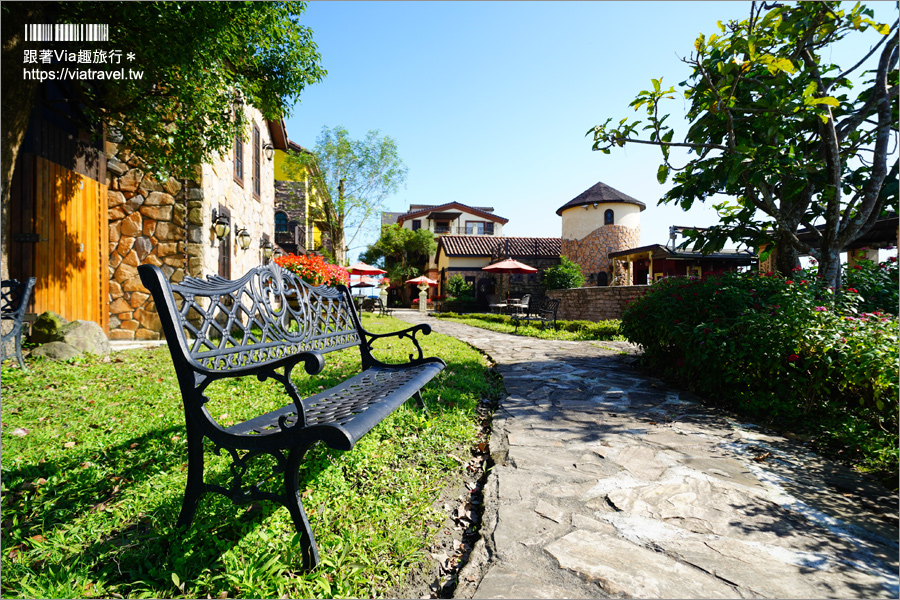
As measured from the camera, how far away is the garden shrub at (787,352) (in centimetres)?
296

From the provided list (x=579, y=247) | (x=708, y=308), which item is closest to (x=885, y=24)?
(x=708, y=308)

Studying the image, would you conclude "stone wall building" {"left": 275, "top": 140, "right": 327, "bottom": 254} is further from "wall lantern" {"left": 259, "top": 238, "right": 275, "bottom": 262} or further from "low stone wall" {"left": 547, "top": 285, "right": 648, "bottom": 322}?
"low stone wall" {"left": 547, "top": 285, "right": 648, "bottom": 322}

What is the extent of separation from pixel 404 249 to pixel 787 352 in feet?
101

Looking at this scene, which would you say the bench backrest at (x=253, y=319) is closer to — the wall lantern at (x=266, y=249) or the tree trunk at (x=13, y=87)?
the tree trunk at (x=13, y=87)

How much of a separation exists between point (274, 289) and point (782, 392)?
4.27 meters

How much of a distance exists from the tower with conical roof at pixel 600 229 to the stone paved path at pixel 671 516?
77.1ft

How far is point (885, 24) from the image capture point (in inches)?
156

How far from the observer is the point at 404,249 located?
3353 cm

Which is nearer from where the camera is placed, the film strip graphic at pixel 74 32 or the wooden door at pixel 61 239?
the film strip graphic at pixel 74 32

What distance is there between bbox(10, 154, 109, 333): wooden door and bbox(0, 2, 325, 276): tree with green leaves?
104cm

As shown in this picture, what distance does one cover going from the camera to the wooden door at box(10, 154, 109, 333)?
19.1ft

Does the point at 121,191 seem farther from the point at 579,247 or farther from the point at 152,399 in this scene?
the point at 579,247

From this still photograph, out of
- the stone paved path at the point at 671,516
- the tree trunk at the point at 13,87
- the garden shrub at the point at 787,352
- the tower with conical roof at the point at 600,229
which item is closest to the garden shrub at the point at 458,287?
the tower with conical roof at the point at 600,229

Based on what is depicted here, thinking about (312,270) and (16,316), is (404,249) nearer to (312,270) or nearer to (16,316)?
(312,270)
